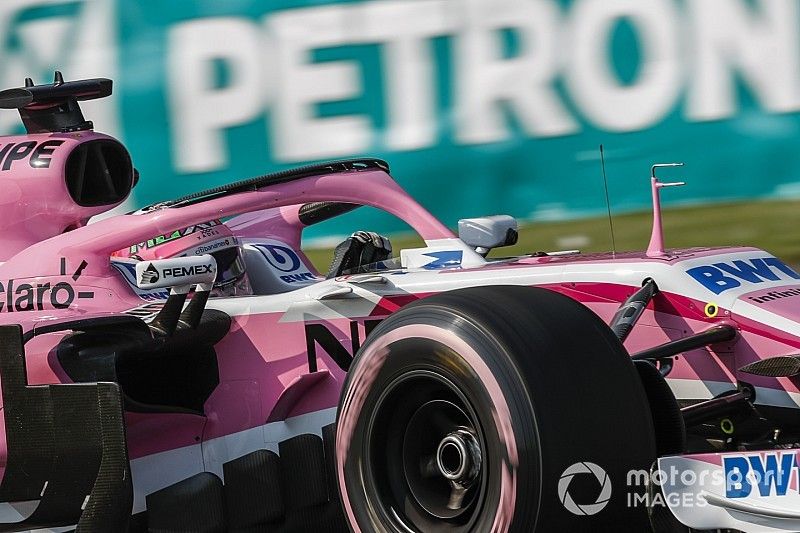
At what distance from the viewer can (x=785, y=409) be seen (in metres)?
3.73

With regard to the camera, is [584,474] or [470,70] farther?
[470,70]

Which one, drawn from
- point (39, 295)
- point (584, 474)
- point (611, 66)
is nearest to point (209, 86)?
point (611, 66)

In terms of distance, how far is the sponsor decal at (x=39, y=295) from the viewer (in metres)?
4.70

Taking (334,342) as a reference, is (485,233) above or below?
above

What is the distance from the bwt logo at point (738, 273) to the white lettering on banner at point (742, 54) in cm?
343

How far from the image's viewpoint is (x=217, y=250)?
17.0 feet

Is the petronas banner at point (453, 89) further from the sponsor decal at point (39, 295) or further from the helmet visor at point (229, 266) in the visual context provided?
the sponsor decal at point (39, 295)

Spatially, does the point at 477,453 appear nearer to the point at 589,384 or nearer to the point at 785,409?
the point at 589,384

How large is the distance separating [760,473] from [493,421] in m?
0.66

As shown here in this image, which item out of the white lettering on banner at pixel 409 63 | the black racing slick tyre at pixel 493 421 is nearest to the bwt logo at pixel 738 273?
the black racing slick tyre at pixel 493 421

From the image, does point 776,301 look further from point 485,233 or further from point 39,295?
point 39,295

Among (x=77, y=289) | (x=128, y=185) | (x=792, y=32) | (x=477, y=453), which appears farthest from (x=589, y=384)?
(x=792, y=32)

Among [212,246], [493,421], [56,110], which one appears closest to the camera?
[493,421]

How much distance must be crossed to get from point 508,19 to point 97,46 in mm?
3129
